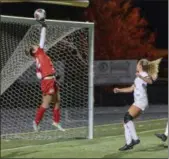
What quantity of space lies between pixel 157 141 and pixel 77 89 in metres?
5.59

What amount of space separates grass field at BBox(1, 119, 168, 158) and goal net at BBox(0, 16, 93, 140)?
30.0 inches

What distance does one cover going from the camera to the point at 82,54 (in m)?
15.9

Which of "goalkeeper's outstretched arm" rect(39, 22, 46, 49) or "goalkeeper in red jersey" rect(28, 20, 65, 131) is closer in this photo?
"goalkeeper's outstretched arm" rect(39, 22, 46, 49)

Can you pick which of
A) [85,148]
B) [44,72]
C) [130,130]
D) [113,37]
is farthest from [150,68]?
[113,37]

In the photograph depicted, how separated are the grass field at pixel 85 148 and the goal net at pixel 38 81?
76 cm

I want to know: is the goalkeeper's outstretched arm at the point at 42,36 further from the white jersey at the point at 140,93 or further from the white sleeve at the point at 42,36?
the white jersey at the point at 140,93

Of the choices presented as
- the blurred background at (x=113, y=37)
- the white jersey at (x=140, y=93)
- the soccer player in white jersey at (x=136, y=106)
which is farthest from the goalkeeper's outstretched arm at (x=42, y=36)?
the blurred background at (x=113, y=37)

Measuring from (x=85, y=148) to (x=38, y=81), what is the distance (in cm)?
555

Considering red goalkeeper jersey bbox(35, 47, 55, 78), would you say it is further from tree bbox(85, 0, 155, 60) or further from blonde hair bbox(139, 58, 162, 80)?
tree bbox(85, 0, 155, 60)

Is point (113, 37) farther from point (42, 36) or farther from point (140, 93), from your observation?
point (140, 93)

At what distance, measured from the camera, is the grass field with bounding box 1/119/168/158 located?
33.7 ft

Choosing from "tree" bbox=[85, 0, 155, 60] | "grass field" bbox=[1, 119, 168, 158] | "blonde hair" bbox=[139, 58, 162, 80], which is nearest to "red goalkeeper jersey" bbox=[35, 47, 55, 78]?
"grass field" bbox=[1, 119, 168, 158]

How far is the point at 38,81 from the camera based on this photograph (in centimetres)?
1641

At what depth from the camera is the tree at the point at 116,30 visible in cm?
2653
